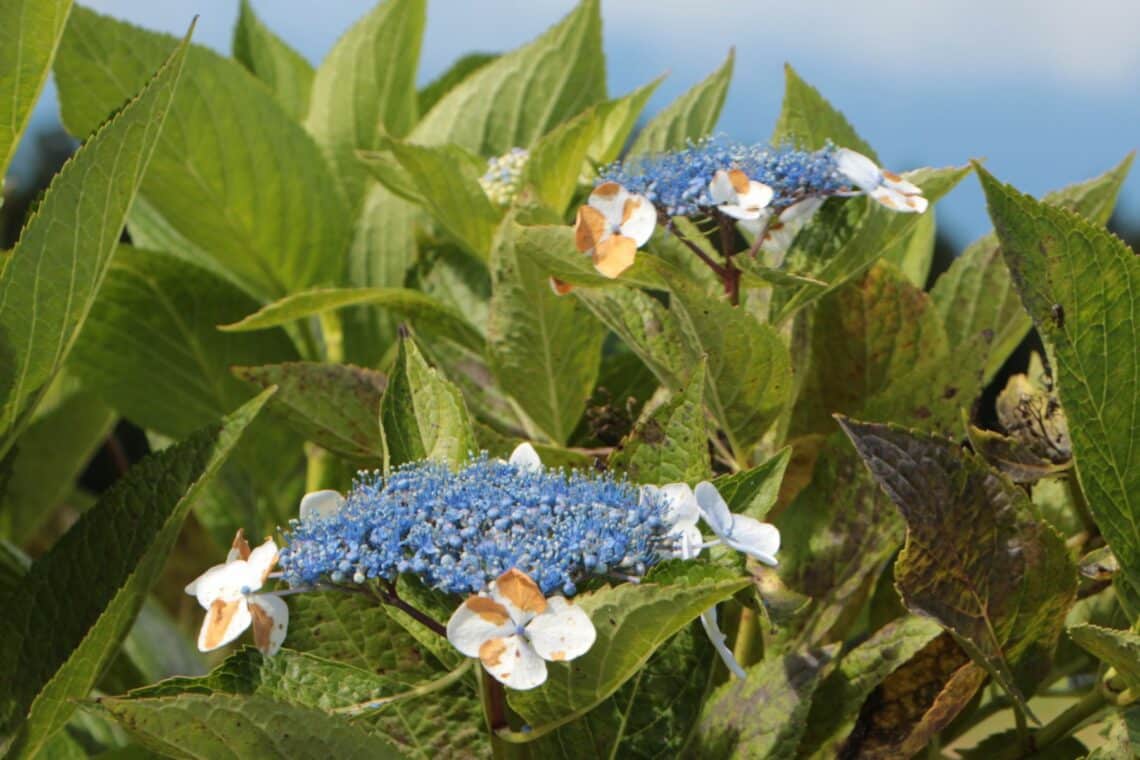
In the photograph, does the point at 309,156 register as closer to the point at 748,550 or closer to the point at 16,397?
the point at 16,397

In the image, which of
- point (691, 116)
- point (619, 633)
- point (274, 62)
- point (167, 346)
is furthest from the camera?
point (274, 62)

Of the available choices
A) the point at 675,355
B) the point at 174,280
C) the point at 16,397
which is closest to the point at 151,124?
the point at 16,397

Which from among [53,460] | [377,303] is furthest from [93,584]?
[53,460]

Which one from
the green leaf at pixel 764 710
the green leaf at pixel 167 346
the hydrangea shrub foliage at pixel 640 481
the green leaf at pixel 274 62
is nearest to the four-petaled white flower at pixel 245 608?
the hydrangea shrub foliage at pixel 640 481

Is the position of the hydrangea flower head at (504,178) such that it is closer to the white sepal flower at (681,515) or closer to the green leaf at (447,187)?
the green leaf at (447,187)

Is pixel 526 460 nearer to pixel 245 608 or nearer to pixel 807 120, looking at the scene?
pixel 245 608

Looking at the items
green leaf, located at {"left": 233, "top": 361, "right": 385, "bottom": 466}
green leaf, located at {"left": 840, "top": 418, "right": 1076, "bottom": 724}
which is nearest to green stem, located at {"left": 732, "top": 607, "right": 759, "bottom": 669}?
green leaf, located at {"left": 840, "top": 418, "right": 1076, "bottom": 724}
